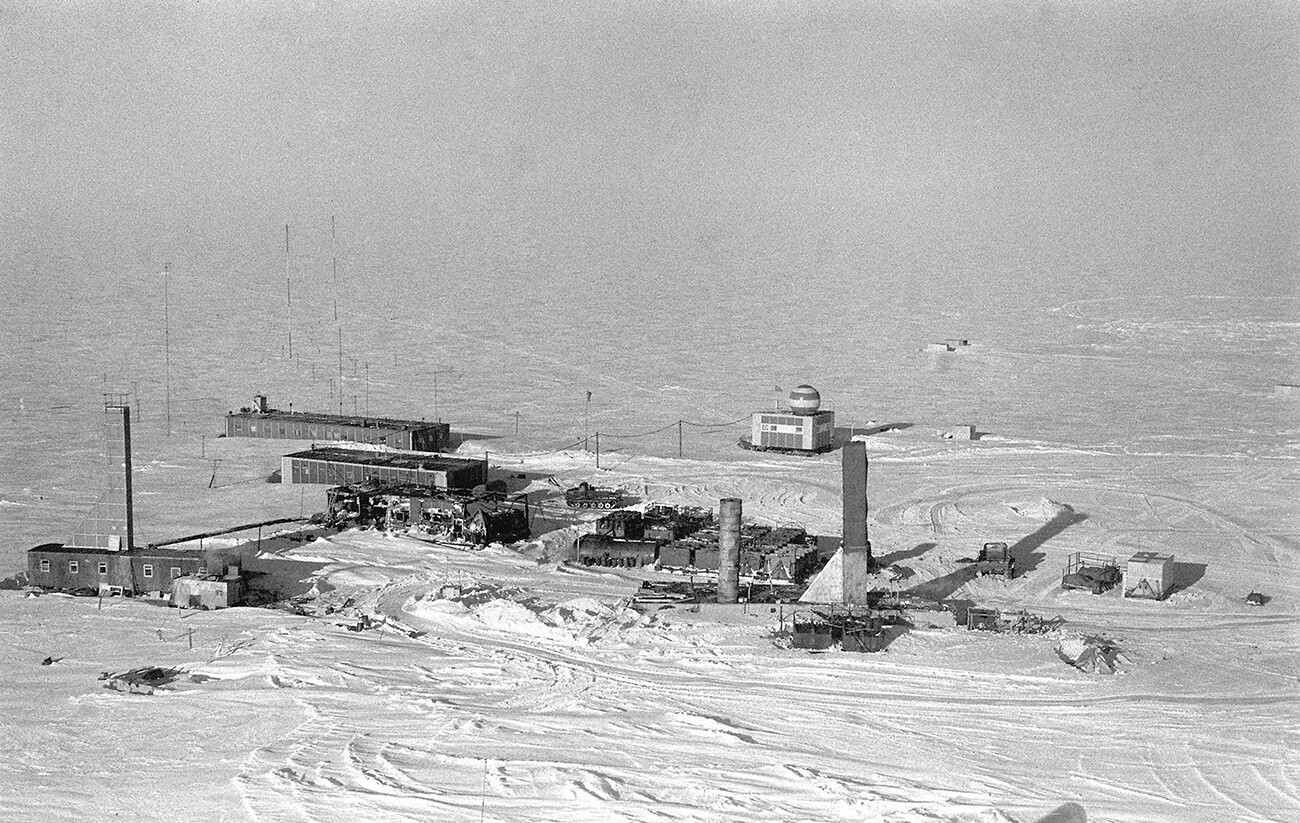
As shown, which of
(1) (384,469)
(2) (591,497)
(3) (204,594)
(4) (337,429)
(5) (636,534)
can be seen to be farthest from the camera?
(4) (337,429)

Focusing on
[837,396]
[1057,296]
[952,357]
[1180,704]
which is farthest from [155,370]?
[1057,296]

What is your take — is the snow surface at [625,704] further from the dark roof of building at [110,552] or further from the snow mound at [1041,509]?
the snow mound at [1041,509]

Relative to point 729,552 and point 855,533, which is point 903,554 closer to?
point 855,533

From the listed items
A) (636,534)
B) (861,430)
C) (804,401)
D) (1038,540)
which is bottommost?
(1038,540)

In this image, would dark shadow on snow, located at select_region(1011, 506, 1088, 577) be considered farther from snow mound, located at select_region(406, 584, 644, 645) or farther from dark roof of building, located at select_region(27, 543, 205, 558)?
dark roof of building, located at select_region(27, 543, 205, 558)

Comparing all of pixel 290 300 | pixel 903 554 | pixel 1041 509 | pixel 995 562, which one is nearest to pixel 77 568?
pixel 903 554

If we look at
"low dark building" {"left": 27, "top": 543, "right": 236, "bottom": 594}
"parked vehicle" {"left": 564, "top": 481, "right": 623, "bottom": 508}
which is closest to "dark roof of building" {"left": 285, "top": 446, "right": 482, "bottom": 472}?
"parked vehicle" {"left": 564, "top": 481, "right": 623, "bottom": 508}

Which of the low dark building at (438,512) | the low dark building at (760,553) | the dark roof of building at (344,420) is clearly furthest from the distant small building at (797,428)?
the low dark building at (760,553)
